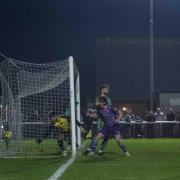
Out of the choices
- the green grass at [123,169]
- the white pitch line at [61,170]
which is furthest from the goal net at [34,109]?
the white pitch line at [61,170]

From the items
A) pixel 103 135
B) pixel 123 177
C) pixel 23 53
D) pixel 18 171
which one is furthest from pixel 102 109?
pixel 23 53

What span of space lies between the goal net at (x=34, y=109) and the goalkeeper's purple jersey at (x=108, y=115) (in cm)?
136

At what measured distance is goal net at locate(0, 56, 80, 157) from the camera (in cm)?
1636

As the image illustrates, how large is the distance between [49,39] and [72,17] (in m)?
2.30

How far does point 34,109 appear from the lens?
64.3 ft

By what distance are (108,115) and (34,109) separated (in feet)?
18.3

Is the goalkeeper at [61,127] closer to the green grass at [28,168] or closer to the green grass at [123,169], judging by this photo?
the green grass at [28,168]

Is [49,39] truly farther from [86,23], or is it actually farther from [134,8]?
[134,8]

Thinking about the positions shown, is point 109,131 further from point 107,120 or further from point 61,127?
point 61,127

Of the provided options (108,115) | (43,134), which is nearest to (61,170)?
(108,115)

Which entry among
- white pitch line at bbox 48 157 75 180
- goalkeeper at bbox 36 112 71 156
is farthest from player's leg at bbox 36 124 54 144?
white pitch line at bbox 48 157 75 180

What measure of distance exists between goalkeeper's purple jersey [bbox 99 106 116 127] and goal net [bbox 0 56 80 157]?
1.36m

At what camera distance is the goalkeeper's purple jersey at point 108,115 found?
1447 centimetres

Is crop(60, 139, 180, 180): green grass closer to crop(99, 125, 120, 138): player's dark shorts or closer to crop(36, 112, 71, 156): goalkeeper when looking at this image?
crop(99, 125, 120, 138): player's dark shorts
